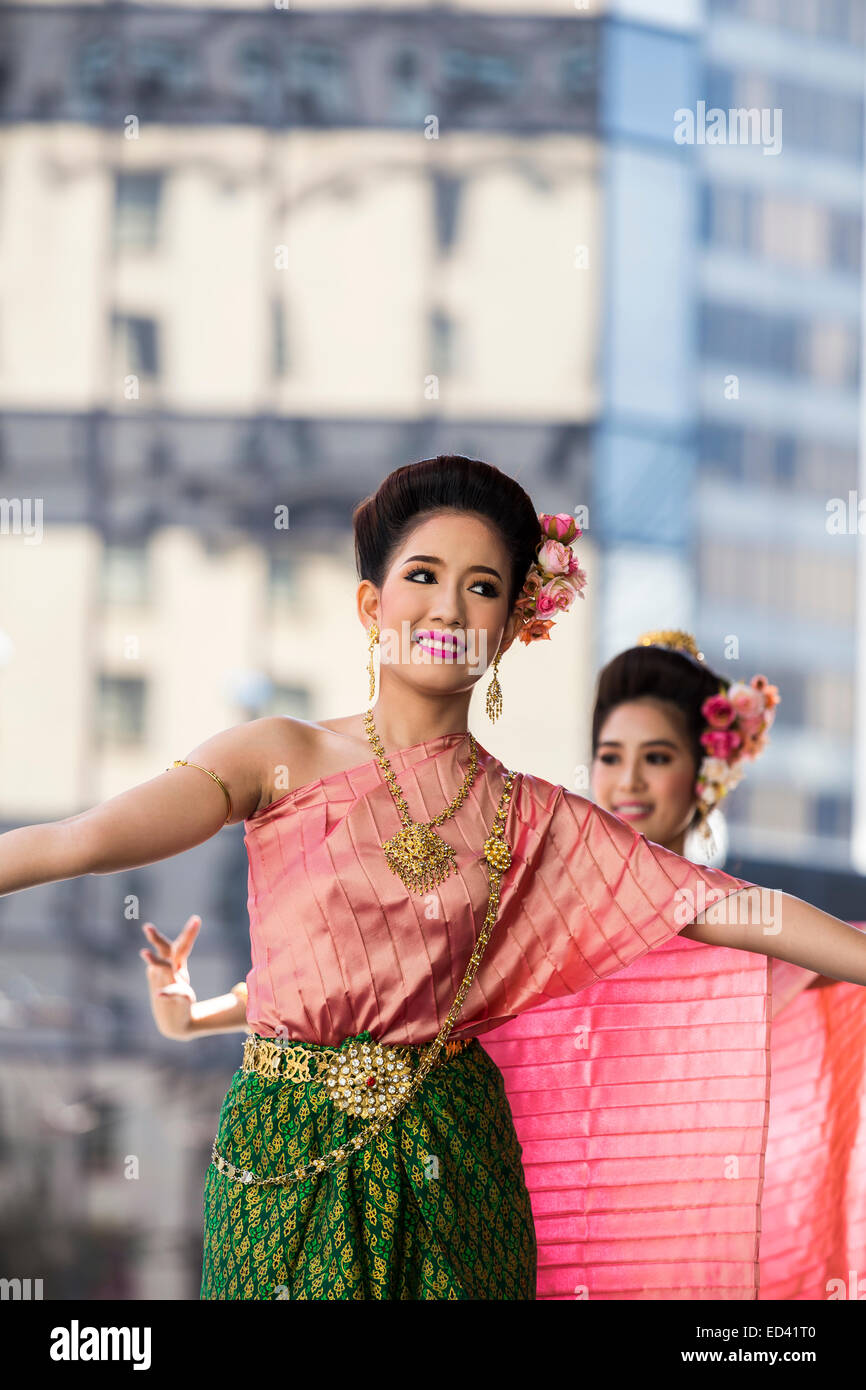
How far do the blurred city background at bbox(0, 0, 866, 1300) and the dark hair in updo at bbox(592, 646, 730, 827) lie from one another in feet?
11.4

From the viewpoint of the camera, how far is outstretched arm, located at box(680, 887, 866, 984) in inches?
67.5

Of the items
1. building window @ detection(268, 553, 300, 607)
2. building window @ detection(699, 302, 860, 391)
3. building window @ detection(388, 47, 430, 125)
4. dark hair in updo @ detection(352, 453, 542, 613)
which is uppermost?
building window @ detection(388, 47, 430, 125)

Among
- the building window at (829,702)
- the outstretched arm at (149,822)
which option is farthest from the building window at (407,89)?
the outstretched arm at (149,822)

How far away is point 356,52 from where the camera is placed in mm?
6926

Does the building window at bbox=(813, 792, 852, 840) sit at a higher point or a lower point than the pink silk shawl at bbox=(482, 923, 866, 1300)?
higher

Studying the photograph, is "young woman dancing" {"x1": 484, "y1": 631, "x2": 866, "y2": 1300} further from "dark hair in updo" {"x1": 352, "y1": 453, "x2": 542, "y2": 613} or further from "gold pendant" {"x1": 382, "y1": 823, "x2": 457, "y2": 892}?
"dark hair in updo" {"x1": 352, "y1": 453, "x2": 542, "y2": 613}

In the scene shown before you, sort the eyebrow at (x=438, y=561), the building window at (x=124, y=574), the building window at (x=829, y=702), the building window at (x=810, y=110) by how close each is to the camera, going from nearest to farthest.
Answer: the eyebrow at (x=438, y=561)
the building window at (x=124, y=574)
the building window at (x=810, y=110)
the building window at (x=829, y=702)

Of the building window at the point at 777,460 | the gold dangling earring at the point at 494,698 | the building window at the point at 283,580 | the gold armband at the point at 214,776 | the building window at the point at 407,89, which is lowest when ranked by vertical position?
the gold armband at the point at 214,776

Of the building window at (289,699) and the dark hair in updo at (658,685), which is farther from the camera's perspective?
the building window at (289,699)

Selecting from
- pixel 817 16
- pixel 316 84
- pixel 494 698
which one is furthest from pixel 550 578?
pixel 817 16

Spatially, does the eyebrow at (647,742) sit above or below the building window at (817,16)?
below

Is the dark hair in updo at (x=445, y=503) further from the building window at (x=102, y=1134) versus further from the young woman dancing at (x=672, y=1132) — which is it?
the building window at (x=102, y=1134)

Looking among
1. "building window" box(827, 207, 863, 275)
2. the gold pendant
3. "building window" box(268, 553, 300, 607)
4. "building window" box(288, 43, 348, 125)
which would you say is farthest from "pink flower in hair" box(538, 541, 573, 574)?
"building window" box(827, 207, 863, 275)

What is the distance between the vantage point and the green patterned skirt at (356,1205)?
1605 millimetres
